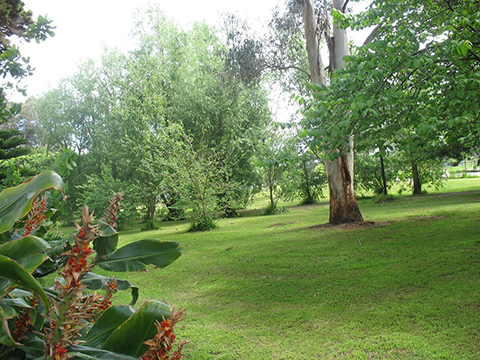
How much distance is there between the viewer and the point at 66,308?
73cm

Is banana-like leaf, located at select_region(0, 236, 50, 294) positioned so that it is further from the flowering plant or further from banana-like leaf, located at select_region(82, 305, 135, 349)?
banana-like leaf, located at select_region(82, 305, 135, 349)

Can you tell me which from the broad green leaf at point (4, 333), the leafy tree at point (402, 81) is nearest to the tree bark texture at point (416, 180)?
the leafy tree at point (402, 81)

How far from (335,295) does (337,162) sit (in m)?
6.19

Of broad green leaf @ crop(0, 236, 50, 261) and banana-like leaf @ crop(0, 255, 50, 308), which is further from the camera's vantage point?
broad green leaf @ crop(0, 236, 50, 261)

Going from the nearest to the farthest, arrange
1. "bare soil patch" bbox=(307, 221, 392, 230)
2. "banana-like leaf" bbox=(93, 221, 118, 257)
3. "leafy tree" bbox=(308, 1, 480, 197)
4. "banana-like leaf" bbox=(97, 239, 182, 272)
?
1. "banana-like leaf" bbox=(93, 221, 118, 257)
2. "banana-like leaf" bbox=(97, 239, 182, 272)
3. "leafy tree" bbox=(308, 1, 480, 197)
4. "bare soil patch" bbox=(307, 221, 392, 230)

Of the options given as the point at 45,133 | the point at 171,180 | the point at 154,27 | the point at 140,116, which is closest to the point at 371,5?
the point at 171,180

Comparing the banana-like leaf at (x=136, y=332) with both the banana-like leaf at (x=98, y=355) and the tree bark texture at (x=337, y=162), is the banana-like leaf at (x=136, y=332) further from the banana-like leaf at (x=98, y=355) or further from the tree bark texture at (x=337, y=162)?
the tree bark texture at (x=337, y=162)

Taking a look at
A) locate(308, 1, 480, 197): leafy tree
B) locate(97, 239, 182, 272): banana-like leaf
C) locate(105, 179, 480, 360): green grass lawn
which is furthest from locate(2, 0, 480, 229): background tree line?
locate(105, 179, 480, 360): green grass lawn

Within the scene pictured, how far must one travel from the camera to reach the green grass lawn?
337cm

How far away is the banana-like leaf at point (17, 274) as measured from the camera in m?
0.74

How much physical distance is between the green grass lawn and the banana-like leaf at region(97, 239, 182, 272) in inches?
37.1

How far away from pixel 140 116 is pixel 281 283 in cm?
1373

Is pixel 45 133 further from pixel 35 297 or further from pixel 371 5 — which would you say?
pixel 35 297

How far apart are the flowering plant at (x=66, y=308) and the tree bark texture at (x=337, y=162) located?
9.65 m
